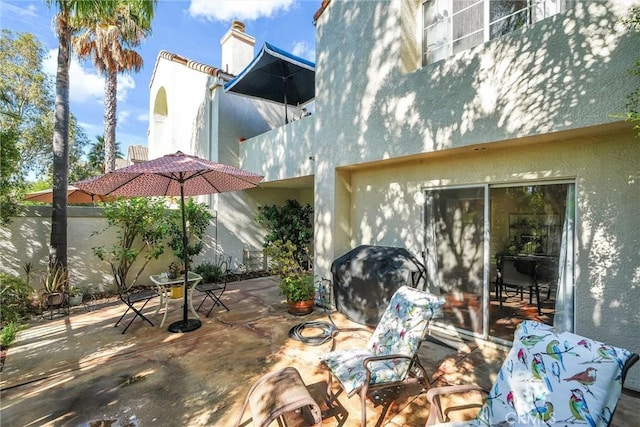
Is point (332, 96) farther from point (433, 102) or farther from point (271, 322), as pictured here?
point (271, 322)

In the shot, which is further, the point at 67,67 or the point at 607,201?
the point at 67,67

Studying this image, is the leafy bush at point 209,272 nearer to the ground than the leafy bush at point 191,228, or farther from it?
nearer to the ground

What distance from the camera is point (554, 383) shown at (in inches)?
87.7

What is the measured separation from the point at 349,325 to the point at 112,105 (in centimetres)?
1404

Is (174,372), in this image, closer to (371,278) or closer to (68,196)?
(371,278)

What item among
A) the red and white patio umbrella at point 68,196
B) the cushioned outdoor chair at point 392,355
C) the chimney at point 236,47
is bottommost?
the cushioned outdoor chair at point 392,355

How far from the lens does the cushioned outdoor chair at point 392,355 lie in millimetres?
3041

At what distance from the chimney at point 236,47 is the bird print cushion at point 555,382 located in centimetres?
1279

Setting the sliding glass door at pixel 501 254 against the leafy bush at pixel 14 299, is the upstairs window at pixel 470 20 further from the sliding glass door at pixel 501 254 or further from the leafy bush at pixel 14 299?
the leafy bush at pixel 14 299

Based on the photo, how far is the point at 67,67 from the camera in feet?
24.4

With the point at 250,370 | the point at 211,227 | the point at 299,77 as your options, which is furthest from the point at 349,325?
the point at 299,77

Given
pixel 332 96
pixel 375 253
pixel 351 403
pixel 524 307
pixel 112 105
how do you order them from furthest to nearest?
pixel 112 105
pixel 332 96
pixel 375 253
pixel 524 307
pixel 351 403

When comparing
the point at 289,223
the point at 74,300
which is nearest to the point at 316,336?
the point at 289,223

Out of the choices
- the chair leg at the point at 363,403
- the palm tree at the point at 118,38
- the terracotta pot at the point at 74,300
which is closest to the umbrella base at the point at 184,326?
the terracotta pot at the point at 74,300
